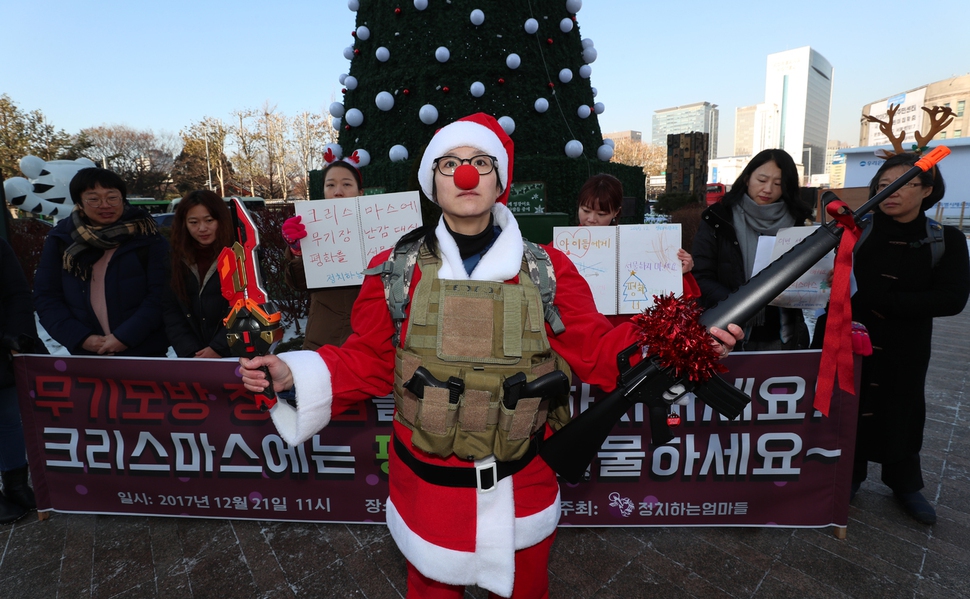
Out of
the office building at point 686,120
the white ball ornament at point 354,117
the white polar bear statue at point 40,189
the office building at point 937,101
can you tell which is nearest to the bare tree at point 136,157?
the white polar bear statue at point 40,189

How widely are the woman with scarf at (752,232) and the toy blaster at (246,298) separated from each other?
237cm

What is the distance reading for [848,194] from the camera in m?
12.8

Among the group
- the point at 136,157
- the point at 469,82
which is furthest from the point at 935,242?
the point at 136,157

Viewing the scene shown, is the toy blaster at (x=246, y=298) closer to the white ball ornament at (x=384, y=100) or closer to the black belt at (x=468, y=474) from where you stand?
the black belt at (x=468, y=474)

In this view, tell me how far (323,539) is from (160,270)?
202cm

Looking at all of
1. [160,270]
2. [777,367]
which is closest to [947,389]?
[777,367]

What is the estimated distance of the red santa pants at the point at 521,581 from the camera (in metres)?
1.71

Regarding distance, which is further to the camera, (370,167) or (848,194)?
(848,194)

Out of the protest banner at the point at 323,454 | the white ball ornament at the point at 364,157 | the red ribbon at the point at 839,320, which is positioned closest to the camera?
the red ribbon at the point at 839,320

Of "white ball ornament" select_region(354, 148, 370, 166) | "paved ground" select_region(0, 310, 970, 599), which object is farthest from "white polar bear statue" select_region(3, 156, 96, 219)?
"paved ground" select_region(0, 310, 970, 599)

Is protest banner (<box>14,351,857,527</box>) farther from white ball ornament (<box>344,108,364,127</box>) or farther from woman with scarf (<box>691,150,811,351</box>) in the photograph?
white ball ornament (<box>344,108,364,127</box>)

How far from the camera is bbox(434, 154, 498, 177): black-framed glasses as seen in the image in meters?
1.64

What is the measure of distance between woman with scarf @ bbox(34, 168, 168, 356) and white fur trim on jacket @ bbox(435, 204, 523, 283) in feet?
8.19

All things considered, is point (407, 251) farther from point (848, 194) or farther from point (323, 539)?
point (848, 194)
